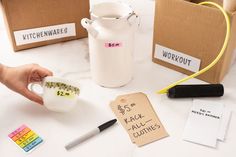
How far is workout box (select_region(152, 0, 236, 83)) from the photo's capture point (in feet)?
2.27

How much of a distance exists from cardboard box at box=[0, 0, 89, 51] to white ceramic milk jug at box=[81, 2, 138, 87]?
0.16 m

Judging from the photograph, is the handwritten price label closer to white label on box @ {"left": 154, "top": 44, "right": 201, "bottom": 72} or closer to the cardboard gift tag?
the cardboard gift tag

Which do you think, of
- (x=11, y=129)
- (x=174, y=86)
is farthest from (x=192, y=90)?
(x=11, y=129)

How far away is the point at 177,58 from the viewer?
0.79 m

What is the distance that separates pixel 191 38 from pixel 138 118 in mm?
230

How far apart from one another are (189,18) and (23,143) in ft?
1.46

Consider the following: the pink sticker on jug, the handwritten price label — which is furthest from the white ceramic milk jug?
the handwritten price label

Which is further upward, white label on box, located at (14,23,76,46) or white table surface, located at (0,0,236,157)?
white label on box, located at (14,23,76,46)

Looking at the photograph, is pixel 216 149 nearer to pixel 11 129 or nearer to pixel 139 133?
pixel 139 133

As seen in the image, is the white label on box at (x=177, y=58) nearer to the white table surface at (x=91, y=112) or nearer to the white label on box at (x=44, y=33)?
the white table surface at (x=91, y=112)

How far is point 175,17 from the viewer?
2.43 ft

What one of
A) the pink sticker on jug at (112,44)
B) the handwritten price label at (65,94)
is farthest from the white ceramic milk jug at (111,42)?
the handwritten price label at (65,94)

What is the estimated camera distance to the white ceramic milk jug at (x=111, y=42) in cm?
68

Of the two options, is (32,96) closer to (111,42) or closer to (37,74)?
(37,74)
